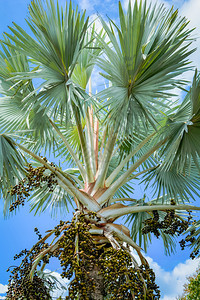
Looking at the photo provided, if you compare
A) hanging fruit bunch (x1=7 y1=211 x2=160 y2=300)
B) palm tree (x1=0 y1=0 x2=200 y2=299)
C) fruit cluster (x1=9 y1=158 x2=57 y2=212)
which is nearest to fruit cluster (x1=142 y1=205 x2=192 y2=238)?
palm tree (x1=0 y1=0 x2=200 y2=299)

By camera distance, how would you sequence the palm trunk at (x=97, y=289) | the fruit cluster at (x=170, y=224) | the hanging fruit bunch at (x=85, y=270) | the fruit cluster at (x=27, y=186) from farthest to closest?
the fruit cluster at (x=170, y=224)
the fruit cluster at (x=27, y=186)
the palm trunk at (x=97, y=289)
the hanging fruit bunch at (x=85, y=270)

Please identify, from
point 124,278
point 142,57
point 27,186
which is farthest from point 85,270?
point 142,57

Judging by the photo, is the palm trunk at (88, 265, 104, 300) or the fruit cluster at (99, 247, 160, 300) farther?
the palm trunk at (88, 265, 104, 300)

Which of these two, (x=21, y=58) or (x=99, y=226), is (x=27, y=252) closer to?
(x=99, y=226)

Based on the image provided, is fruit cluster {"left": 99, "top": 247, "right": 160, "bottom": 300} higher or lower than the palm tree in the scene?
lower

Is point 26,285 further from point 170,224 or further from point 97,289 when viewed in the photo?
point 170,224

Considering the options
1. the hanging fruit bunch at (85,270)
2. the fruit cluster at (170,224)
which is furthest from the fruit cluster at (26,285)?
the fruit cluster at (170,224)

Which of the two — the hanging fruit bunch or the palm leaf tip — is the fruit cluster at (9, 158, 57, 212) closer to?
the hanging fruit bunch

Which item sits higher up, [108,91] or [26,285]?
[108,91]

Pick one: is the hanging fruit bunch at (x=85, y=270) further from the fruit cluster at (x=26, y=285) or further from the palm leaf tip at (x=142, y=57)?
the palm leaf tip at (x=142, y=57)

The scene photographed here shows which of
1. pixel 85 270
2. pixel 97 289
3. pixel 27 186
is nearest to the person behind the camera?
pixel 85 270

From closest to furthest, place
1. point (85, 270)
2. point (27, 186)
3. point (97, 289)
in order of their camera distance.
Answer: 1. point (85, 270)
2. point (97, 289)
3. point (27, 186)

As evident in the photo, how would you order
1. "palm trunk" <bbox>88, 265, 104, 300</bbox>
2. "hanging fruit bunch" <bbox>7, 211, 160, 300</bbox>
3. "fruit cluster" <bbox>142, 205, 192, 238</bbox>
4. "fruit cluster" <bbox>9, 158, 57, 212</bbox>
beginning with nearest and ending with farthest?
"hanging fruit bunch" <bbox>7, 211, 160, 300</bbox> < "palm trunk" <bbox>88, 265, 104, 300</bbox> < "fruit cluster" <bbox>9, 158, 57, 212</bbox> < "fruit cluster" <bbox>142, 205, 192, 238</bbox>

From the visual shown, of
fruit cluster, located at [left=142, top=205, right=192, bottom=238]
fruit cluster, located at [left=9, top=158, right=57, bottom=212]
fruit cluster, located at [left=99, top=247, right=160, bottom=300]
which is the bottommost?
fruit cluster, located at [left=99, top=247, right=160, bottom=300]
